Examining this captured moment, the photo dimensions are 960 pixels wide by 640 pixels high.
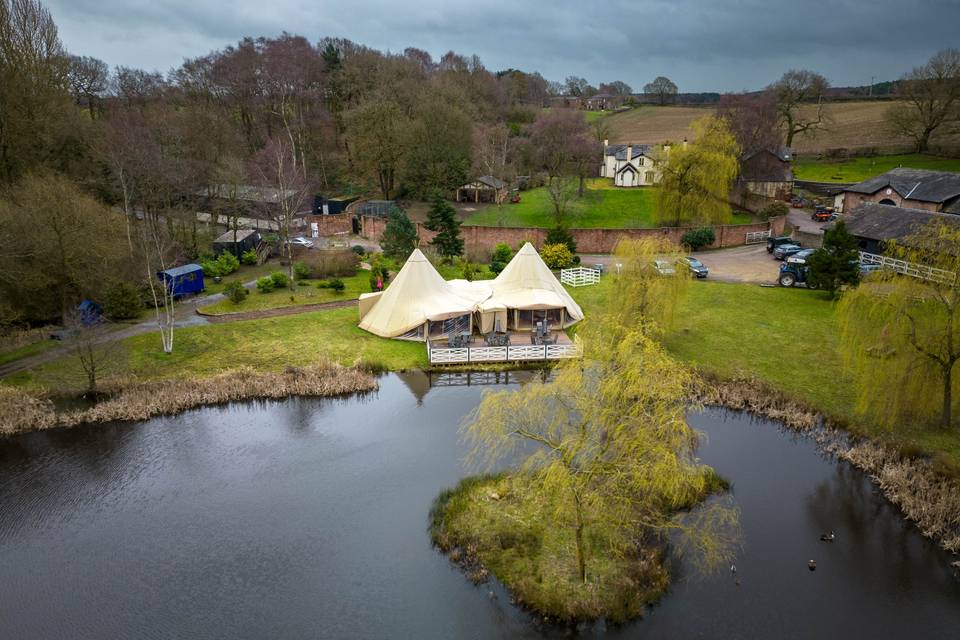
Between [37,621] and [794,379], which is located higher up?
[794,379]

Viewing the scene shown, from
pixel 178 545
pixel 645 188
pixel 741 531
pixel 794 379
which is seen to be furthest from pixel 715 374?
pixel 645 188

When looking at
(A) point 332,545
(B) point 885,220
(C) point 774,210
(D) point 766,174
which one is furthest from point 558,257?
(D) point 766,174

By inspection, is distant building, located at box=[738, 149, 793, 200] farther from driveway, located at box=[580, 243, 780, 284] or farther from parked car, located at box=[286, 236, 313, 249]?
parked car, located at box=[286, 236, 313, 249]

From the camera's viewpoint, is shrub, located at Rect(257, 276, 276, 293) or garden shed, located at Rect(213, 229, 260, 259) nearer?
shrub, located at Rect(257, 276, 276, 293)

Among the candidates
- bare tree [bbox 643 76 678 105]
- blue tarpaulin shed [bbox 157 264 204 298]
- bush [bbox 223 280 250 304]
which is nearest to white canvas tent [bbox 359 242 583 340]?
bush [bbox 223 280 250 304]

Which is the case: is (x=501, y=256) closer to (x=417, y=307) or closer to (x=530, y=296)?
(x=530, y=296)

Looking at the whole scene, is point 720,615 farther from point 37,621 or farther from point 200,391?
point 200,391
